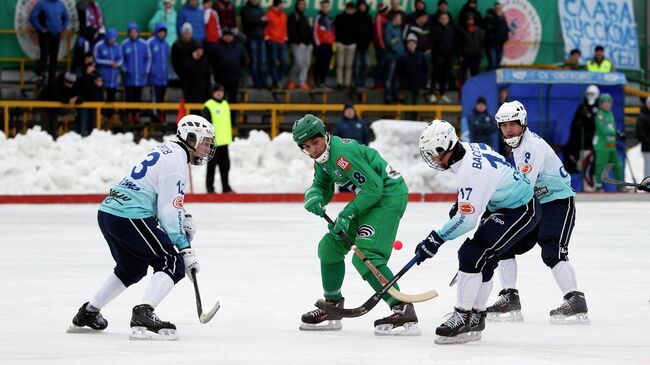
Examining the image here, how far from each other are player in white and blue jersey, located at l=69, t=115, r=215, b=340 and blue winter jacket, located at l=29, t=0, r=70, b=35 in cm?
1536

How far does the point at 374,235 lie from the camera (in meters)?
7.87

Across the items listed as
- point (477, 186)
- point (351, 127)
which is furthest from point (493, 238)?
point (351, 127)

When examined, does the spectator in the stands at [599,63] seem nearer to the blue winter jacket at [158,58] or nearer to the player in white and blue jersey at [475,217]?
the blue winter jacket at [158,58]

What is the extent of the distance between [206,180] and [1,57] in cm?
571

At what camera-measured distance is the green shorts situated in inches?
309

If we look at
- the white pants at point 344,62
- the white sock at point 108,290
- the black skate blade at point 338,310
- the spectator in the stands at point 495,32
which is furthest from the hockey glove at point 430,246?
the spectator in the stands at point 495,32

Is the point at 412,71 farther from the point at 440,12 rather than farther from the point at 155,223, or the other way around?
the point at 155,223

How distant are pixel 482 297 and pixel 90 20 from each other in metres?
15.7

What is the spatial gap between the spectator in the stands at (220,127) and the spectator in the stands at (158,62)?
272cm

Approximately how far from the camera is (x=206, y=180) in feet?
67.2

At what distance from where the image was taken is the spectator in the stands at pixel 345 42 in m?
23.8

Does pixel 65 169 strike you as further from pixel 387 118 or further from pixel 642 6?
pixel 642 6

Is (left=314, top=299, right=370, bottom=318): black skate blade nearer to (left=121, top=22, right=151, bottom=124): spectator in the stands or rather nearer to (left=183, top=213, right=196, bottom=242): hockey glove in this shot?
(left=183, top=213, right=196, bottom=242): hockey glove

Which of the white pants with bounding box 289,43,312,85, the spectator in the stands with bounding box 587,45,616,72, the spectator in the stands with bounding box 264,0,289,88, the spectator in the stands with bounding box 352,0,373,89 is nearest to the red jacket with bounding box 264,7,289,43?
the spectator in the stands with bounding box 264,0,289,88
